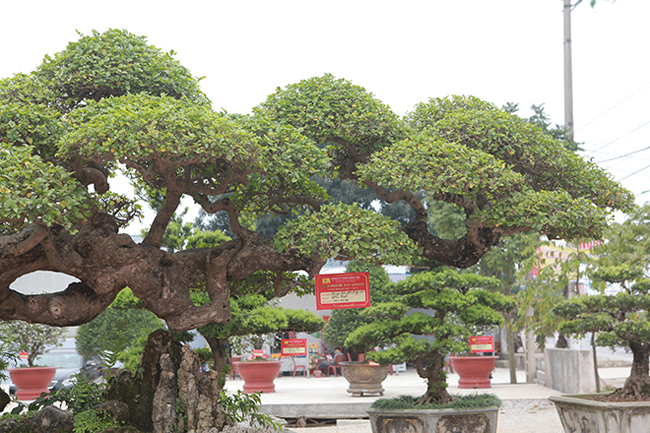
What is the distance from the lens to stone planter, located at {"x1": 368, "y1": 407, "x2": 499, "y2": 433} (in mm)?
5445

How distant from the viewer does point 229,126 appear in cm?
384

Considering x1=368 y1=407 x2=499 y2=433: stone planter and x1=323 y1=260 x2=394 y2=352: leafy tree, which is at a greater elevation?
x1=323 y1=260 x2=394 y2=352: leafy tree

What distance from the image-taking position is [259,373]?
10695 mm

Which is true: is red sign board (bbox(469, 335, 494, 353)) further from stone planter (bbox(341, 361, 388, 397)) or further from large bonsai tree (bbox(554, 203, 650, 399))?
large bonsai tree (bbox(554, 203, 650, 399))

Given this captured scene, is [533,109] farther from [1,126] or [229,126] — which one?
[1,126]

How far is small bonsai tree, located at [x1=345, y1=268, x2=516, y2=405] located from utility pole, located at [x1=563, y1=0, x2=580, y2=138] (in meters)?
4.27

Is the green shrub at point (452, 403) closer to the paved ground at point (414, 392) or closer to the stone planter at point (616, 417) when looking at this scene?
the stone planter at point (616, 417)

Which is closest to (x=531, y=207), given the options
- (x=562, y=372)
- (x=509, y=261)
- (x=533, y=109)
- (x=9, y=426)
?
(x=9, y=426)

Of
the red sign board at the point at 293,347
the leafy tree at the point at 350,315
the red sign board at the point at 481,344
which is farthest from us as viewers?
the leafy tree at the point at 350,315

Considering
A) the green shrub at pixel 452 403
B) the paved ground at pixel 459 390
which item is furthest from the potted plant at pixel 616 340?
the paved ground at pixel 459 390

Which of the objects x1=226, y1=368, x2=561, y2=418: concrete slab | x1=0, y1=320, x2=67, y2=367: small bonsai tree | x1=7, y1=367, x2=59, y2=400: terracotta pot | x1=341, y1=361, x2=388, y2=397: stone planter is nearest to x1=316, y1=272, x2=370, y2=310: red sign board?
x1=226, y1=368, x2=561, y2=418: concrete slab

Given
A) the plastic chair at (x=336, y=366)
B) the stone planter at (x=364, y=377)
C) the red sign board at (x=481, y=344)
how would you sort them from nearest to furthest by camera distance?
the red sign board at (x=481, y=344), the stone planter at (x=364, y=377), the plastic chair at (x=336, y=366)

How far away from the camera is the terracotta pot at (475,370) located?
10859mm

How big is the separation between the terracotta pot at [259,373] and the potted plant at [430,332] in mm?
4712
